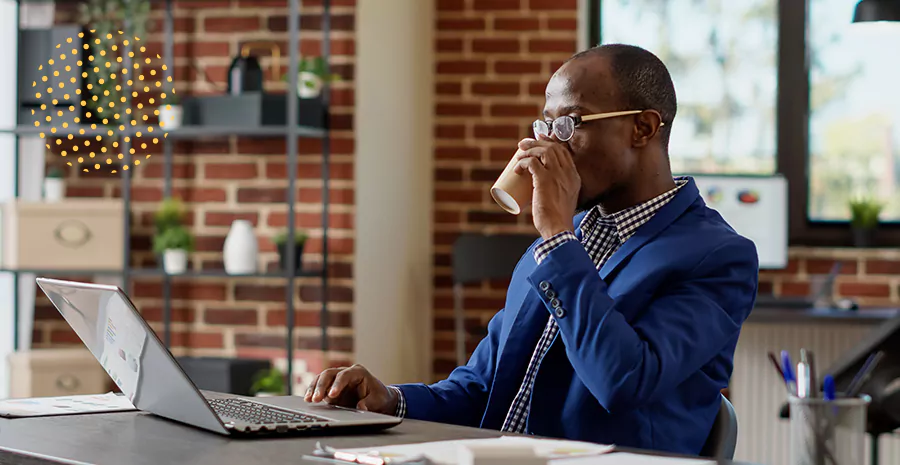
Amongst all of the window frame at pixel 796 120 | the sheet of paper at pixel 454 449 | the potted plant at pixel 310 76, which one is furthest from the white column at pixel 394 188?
the sheet of paper at pixel 454 449

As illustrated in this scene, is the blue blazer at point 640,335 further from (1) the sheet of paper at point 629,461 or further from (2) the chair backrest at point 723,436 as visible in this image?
(1) the sheet of paper at point 629,461

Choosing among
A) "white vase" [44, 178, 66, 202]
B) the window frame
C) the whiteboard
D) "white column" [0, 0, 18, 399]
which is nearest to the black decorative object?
the whiteboard

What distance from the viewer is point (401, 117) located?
170 inches

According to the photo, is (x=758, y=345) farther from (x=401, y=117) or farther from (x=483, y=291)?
(x=401, y=117)

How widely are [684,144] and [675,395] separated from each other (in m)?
3.20

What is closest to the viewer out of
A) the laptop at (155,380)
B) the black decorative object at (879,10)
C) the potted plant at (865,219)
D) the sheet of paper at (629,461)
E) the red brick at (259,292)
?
the sheet of paper at (629,461)

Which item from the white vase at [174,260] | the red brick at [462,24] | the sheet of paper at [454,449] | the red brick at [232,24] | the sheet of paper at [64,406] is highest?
the red brick at [462,24]

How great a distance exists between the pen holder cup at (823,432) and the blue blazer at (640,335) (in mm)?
156

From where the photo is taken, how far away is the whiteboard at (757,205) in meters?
4.37

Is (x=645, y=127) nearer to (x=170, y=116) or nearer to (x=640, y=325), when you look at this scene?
(x=640, y=325)

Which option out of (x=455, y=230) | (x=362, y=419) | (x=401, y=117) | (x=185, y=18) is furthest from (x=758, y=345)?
(x=362, y=419)

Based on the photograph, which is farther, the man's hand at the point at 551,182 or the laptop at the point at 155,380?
the man's hand at the point at 551,182

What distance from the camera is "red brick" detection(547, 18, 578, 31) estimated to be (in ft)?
15.2

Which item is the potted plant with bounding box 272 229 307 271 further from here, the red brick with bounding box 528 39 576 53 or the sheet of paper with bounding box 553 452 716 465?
the sheet of paper with bounding box 553 452 716 465
